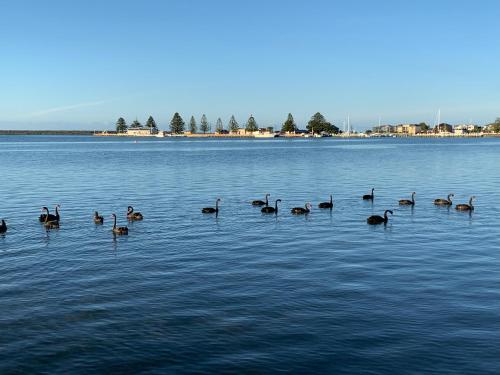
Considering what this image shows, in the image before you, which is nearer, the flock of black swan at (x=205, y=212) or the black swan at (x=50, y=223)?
the flock of black swan at (x=205, y=212)

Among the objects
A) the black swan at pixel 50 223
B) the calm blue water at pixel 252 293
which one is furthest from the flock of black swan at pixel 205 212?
the calm blue water at pixel 252 293

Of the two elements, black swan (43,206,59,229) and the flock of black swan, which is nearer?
the flock of black swan

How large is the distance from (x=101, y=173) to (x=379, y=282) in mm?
73076

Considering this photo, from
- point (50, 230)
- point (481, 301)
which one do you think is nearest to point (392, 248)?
point (481, 301)

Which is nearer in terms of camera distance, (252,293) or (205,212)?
(252,293)

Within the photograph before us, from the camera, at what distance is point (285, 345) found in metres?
18.4

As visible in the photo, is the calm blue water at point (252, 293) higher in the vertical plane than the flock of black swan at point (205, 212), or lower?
lower

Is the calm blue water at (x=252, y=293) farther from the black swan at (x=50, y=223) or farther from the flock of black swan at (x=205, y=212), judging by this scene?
the black swan at (x=50, y=223)

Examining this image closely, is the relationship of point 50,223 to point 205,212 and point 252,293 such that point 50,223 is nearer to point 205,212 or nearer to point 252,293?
point 205,212

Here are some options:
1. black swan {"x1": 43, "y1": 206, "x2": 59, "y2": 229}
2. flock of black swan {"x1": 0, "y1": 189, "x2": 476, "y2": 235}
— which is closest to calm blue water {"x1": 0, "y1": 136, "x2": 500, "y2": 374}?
flock of black swan {"x1": 0, "y1": 189, "x2": 476, "y2": 235}

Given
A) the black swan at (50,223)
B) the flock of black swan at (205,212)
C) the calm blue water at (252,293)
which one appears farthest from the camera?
the black swan at (50,223)

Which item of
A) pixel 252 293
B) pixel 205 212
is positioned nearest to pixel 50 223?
pixel 205 212

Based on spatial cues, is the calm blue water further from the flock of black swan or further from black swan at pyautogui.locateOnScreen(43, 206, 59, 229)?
black swan at pyautogui.locateOnScreen(43, 206, 59, 229)

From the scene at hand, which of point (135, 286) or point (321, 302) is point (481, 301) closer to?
point (321, 302)
